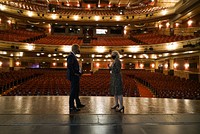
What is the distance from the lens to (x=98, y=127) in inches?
87.2

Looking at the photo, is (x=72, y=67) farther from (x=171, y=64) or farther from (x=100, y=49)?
(x=171, y=64)

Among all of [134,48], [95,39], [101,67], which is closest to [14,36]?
[95,39]

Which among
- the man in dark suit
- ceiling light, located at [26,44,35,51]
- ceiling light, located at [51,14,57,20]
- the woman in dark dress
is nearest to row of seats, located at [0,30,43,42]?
ceiling light, located at [26,44,35,51]

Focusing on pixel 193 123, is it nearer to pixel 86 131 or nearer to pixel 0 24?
pixel 86 131

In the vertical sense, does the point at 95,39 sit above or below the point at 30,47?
above

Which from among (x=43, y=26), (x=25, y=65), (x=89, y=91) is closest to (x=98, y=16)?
(x=43, y=26)

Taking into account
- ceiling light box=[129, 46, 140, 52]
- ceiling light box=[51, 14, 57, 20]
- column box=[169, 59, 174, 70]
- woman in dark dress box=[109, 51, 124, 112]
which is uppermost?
ceiling light box=[51, 14, 57, 20]

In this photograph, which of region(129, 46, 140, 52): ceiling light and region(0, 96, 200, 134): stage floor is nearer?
region(0, 96, 200, 134): stage floor

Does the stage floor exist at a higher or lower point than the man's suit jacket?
lower

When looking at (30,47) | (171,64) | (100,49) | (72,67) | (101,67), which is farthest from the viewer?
(101,67)

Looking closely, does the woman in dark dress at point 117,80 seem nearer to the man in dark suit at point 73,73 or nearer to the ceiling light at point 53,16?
the man in dark suit at point 73,73

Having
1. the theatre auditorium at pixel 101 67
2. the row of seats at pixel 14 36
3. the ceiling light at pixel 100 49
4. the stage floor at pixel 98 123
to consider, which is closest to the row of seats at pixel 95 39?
the theatre auditorium at pixel 101 67

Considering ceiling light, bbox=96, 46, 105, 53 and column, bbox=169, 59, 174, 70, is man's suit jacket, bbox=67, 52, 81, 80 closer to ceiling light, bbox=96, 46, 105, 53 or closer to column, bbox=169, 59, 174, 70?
ceiling light, bbox=96, 46, 105, 53

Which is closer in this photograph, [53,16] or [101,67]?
[53,16]
